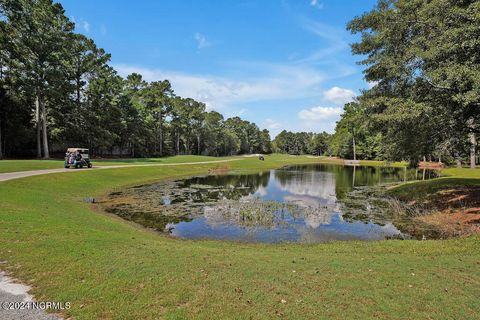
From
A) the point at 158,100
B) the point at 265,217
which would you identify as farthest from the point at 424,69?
the point at 158,100

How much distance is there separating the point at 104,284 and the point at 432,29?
61.6 ft

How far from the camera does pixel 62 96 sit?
42.4 meters

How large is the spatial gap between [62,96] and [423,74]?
4610 centimetres

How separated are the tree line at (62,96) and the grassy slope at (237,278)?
38.3 metres

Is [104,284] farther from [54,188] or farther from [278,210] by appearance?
[54,188]

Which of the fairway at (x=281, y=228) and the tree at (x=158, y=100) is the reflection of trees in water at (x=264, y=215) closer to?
the fairway at (x=281, y=228)

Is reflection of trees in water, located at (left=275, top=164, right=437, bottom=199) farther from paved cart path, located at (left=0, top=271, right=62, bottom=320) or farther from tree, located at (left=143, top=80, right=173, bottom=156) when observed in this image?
tree, located at (left=143, top=80, right=173, bottom=156)

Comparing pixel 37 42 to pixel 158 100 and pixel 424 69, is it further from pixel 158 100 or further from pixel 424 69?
pixel 424 69

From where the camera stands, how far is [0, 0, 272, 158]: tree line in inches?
1513

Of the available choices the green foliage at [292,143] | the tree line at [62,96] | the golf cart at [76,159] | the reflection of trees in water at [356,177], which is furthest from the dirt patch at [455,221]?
the green foliage at [292,143]

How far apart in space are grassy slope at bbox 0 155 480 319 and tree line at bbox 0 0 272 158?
38270mm

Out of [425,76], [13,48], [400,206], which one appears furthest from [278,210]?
[13,48]

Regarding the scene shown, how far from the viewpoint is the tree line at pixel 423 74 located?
39.7 ft

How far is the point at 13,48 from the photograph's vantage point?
38000 millimetres
